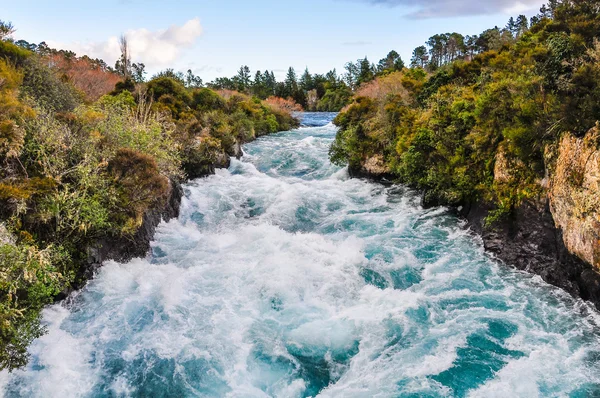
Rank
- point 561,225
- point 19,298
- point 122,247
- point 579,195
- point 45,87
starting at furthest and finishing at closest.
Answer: point 45,87 → point 122,247 → point 561,225 → point 579,195 → point 19,298

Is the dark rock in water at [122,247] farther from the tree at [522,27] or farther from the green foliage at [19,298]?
the tree at [522,27]

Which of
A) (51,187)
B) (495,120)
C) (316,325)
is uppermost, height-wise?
(495,120)

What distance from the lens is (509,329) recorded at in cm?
912

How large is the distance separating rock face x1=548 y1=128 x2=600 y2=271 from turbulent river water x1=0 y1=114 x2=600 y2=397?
1641 mm

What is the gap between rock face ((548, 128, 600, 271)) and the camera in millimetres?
8711

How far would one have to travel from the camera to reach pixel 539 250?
11227 mm

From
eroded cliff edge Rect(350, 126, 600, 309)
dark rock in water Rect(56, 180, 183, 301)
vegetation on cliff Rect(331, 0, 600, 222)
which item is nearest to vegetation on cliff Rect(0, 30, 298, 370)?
dark rock in water Rect(56, 180, 183, 301)

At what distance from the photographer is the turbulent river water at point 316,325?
7.73m

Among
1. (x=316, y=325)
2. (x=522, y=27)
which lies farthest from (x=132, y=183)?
(x=522, y=27)

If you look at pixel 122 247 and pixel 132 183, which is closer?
pixel 132 183

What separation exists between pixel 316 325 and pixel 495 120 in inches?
369

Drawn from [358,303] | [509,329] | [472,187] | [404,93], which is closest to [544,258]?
[509,329]

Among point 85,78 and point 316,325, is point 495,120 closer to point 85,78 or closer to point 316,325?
point 316,325

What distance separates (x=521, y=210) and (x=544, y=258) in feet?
5.49
